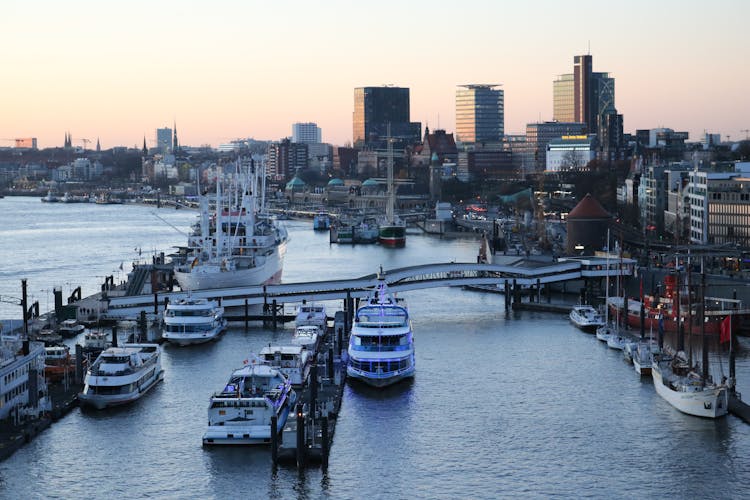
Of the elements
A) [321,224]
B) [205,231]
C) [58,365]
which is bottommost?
[58,365]

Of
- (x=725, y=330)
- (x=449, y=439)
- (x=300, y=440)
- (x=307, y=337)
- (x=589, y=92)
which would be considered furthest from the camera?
(x=589, y=92)

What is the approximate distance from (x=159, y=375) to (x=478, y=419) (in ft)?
21.6

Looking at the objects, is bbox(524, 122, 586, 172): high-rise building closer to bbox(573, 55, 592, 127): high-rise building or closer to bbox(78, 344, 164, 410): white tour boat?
bbox(573, 55, 592, 127): high-rise building

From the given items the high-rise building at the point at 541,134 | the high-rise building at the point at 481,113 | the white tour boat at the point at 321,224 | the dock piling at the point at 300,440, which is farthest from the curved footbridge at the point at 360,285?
the high-rise building at the point at 481,113

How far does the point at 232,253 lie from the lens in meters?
42.2

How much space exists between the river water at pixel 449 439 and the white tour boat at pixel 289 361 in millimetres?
978

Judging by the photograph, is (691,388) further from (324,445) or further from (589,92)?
(589,92)

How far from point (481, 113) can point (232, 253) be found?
116783 mm

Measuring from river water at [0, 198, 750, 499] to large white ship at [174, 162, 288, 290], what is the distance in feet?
21.9

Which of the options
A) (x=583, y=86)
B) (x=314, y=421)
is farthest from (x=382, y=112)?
(x=314, y=421)

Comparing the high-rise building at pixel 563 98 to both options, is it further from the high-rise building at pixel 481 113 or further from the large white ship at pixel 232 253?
the large white ship at pixel 232 253

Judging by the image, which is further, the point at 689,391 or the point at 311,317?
the point at 311,317

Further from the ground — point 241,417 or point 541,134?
point 541,134

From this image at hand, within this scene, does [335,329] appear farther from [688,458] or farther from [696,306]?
[688,458]
